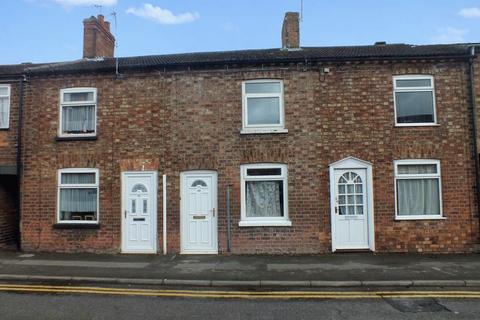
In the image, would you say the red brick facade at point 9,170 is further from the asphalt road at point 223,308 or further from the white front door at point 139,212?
the asphalt road at point 223,308

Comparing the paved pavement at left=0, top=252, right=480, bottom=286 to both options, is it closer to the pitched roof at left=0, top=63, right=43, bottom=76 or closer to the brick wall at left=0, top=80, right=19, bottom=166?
the brick wall at left=0, top=80, right=19, bottom=166

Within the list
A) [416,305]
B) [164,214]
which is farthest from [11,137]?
[416,305]

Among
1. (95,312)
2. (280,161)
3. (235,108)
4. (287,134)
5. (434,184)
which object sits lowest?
(95,312)

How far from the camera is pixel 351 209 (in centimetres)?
1144

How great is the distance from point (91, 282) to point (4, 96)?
25.4 feet

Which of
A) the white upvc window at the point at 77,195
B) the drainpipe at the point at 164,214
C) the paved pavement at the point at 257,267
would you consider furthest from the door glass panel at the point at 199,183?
the white upvc window at the point at 77,195

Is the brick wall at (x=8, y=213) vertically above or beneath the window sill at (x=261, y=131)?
beneath

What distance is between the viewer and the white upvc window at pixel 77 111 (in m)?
12.3

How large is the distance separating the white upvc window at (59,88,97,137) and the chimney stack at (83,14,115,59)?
268cm

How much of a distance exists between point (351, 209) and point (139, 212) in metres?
6.15

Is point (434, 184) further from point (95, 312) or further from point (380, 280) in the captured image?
point (95, 312)

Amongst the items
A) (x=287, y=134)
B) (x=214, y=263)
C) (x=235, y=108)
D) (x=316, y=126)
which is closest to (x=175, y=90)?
(x=235, y=108)

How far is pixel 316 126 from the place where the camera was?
38.1 ft

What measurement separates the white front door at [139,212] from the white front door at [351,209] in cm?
523
